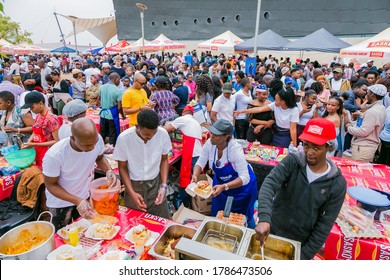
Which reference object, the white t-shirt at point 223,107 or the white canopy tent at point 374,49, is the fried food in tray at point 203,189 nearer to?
the white t-shirt at point 223,107

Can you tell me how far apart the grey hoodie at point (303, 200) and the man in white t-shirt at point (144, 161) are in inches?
48.8

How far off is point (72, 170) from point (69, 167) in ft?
0.15

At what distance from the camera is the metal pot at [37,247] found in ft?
5.47

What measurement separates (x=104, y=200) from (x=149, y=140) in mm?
751

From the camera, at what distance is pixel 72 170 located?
244 cm

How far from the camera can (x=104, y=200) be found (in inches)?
97.9

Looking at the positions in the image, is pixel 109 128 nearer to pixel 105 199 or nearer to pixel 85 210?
pixel 105 199

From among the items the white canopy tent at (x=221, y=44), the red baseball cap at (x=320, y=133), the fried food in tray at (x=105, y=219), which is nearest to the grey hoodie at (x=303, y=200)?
the red baseball cap at (x=320, y=133)

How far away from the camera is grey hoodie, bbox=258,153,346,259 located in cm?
196

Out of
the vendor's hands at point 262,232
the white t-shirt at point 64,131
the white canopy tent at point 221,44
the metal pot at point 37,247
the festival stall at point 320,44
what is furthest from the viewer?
the white canopy tent at point 221,44

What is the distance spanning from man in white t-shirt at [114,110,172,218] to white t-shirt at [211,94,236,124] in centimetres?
259

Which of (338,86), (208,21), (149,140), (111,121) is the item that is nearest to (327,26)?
(208,21)

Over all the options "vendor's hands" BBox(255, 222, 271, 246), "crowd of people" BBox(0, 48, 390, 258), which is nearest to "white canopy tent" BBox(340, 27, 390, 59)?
"crowd of people" BBox(0, 48, 390, 258)

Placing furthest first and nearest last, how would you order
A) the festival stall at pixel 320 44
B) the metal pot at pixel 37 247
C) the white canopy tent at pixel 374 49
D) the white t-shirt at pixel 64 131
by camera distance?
the festival stall at pixel 320 44 → the white canopy tent at pixel 374 49 → the white t-shirt at pixel 64 131 → the metal pot at pixel 37 247
